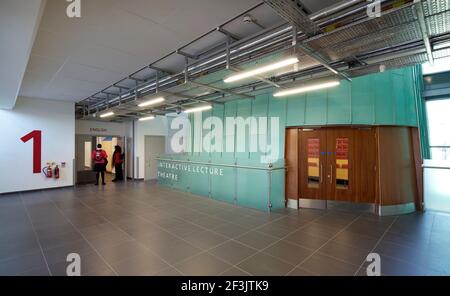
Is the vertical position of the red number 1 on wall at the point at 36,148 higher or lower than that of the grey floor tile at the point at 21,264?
higher

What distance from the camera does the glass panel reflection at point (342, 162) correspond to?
5.53 meters

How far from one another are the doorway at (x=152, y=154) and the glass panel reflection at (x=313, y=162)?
7.49 metres

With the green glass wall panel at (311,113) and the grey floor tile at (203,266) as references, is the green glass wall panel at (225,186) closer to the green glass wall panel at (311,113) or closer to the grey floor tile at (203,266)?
the green glass wall panel at (311,113)

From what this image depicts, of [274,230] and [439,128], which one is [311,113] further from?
[439,128]

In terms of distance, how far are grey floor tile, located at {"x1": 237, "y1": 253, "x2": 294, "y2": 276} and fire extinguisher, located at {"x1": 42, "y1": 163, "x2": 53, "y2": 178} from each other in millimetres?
8312

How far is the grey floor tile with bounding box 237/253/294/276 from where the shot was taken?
8.79ft

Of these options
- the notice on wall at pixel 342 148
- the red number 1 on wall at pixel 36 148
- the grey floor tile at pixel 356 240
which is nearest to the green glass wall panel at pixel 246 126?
the notice on wall at pixel 342 148

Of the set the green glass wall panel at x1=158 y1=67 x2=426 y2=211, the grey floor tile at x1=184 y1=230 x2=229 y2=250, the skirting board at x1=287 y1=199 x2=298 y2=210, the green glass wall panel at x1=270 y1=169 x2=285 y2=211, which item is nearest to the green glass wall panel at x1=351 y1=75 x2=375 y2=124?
the green glass wall panel at x1=158 y1=67 x2=426 y2=211

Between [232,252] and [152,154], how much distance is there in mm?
8523

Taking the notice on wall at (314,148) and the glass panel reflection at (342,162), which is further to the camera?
the notice on wall at (314,148)

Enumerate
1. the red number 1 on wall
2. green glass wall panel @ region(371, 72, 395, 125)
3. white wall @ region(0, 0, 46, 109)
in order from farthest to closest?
the red number 1 on wall
green glass wall panel @ region(371, 72, 395, 125)
white wall @ region(0, 0, 46, 109)

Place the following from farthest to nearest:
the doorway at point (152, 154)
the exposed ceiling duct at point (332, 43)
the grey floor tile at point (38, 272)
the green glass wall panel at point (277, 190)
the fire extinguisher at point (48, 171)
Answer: the doorway at point (152, 154)
the fire extinguisher at point (48, 171)
the green glass wall panel at point (277, 190)
the grey floor tile at point (38, 272)
the exposed ceiling duct at point (332, 43)

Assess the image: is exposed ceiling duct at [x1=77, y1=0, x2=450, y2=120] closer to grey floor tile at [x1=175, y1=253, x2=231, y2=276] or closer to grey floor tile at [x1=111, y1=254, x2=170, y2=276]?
grey floor tile at [x1=175, y1=253, x2=231, y2=276]
